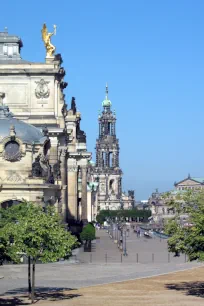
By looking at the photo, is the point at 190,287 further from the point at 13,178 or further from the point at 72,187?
the point at 72,187

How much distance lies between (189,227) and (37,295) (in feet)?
32.2

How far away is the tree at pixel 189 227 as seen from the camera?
4697 centimetres

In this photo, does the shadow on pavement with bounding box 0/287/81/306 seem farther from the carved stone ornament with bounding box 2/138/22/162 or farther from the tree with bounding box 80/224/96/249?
the tree with bounding box 80/224/96/249

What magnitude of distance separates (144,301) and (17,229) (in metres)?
7.95

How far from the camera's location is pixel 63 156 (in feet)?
286

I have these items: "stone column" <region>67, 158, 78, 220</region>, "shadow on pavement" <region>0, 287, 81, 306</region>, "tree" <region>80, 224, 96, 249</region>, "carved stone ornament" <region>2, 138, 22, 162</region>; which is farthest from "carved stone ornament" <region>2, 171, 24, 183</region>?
"stone column" <region>67, 158, 78, 220</region>

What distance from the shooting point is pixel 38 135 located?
77125mm

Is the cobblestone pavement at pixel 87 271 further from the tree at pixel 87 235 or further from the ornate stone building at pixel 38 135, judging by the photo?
the tree at pixel 87 235

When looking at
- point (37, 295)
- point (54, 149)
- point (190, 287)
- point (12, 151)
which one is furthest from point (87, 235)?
point (37, 295)

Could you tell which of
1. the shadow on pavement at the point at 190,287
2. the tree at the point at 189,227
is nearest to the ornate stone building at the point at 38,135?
the shadow on pavement at the point at 190,287

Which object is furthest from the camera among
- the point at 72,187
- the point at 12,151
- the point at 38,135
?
the point at 72,187

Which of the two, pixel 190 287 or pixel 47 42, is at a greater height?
pixel 47 42

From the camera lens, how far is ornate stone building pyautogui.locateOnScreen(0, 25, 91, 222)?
71.9m

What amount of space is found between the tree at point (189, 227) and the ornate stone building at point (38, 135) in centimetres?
2364
